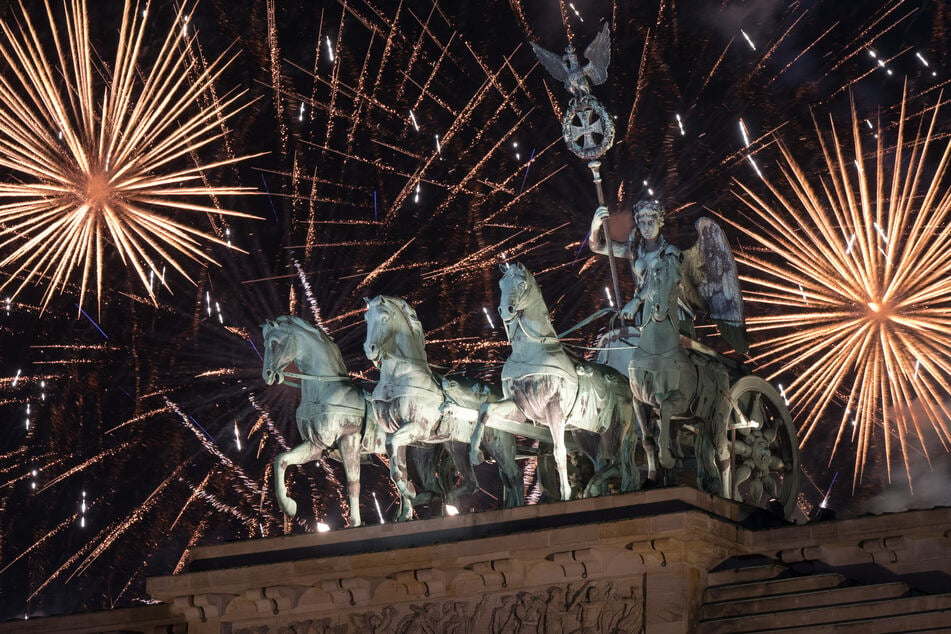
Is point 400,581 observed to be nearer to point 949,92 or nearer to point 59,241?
point 59,241

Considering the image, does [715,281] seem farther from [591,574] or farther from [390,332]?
[591,574]

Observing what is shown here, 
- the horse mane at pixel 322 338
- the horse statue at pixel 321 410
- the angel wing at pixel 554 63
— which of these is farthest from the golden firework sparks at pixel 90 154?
the angel wing at pixel 554 63

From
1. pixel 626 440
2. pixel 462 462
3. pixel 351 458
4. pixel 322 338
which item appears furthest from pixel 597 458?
pixel 322 338

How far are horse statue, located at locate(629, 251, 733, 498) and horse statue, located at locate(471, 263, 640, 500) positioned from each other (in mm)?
405

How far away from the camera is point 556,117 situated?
88.5ft

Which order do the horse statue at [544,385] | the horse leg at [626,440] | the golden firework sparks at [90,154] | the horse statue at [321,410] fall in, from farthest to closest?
the golden firework sparks at [90,154] → the horse statue at [321,410] → the horse leg at [626,440] → the horse statue at [544,385]

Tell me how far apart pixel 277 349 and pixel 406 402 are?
4.82ft

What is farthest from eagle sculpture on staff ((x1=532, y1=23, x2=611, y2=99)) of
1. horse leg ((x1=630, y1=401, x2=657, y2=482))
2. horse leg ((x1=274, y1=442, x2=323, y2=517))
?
horse leg ((x1=274, y1=442, x2=323, y2=517))

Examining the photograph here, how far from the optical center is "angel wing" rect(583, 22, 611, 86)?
71.1ft

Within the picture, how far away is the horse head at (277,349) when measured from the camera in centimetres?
2128

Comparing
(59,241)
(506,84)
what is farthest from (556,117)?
(59,241)

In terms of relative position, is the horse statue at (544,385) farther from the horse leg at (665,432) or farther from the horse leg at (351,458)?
the horse leg at (351,458)

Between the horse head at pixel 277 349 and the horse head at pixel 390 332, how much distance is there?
87 centimetres

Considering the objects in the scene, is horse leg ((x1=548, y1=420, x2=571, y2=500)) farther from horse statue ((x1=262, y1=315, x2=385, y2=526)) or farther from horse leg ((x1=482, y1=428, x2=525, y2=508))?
horse statue ((x1=262, y1=315, x2=385, y2=526))
